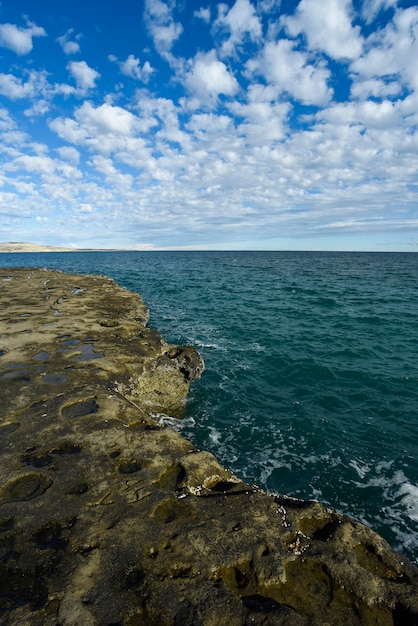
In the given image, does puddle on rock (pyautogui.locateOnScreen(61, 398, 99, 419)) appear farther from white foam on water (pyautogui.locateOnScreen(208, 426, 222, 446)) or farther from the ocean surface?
white foam on water (pyautogui.locateOnScreen(208, 426, 222, 446))

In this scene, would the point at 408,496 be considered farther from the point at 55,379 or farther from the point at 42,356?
the point at 42,356

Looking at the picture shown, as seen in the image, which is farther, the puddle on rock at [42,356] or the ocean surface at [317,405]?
the puddle on rock at [42,356]

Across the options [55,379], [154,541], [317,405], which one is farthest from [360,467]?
[55,379]

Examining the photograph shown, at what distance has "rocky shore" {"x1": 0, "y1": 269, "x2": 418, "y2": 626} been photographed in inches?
170

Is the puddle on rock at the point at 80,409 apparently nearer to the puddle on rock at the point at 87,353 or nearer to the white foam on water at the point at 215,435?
the puddle on rock at the point at 87,353

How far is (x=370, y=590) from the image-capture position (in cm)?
474

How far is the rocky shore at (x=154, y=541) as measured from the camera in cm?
431

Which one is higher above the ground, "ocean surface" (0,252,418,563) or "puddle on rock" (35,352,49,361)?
"puddle on rock" (35,352,49,361)

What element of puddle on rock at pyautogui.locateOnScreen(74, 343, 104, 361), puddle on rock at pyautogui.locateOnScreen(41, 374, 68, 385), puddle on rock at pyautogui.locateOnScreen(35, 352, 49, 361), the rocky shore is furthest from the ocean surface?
puddle on rock at pyautogui.locateOnScreen(35, 352, 49, 361)

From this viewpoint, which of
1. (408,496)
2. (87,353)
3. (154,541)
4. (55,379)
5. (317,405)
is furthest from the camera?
(317,405)

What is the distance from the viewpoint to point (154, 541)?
515 centimetres

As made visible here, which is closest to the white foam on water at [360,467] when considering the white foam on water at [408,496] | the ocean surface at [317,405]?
the ocean surface at [317,405]

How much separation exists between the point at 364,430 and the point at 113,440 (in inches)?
397

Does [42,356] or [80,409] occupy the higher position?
[42,356]
